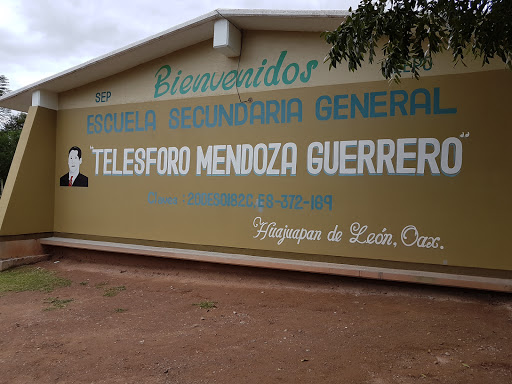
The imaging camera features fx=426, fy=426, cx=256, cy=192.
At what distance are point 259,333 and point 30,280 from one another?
16.3ft

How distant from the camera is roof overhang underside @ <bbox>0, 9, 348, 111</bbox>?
21.8 feet

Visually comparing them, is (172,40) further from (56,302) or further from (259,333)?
(259,333)

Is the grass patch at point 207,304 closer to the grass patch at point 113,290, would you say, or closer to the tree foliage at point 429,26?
the grass patch at point 113,290

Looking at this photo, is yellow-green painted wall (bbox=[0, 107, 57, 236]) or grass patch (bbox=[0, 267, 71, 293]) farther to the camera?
yellow-green painted wall (bbox=[0, 107, 57, 236])

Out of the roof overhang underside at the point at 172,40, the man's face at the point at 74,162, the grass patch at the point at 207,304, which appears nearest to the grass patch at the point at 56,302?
the grass patch at the point at 207,304

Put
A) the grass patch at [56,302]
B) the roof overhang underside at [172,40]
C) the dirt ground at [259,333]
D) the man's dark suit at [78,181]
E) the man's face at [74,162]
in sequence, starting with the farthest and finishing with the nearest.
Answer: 1. the man's face at [74,162]
2. the man's dark suit at [78,181]
3. the roof overhang underside at [172,40]
4. the grass patch at [56,302]
5. the dirt ground at [259,333]

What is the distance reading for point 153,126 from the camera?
8.45 m

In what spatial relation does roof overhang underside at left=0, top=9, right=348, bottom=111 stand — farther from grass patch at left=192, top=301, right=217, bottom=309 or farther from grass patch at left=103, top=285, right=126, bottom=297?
grass patch at left=192, top=301, right=217, bottom=309

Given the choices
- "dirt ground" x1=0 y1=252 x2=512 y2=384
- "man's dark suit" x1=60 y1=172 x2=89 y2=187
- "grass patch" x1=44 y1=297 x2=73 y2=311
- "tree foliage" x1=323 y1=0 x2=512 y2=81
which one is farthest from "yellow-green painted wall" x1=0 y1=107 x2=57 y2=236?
"tree foliage" x1=323 y1=0 x2=512 y2=81

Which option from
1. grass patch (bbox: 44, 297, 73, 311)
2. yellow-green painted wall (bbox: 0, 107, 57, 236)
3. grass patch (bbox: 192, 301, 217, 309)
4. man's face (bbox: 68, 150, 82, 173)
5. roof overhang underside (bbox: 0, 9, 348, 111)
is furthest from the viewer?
man's face (bbox: 68, 150, 82, 173)

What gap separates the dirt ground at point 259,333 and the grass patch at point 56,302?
0.10 m

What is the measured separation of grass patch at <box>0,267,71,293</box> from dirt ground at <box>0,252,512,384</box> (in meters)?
0.30

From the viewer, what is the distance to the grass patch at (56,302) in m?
6.08

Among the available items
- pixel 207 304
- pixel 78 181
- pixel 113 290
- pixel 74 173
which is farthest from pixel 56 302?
pixel 74 173
